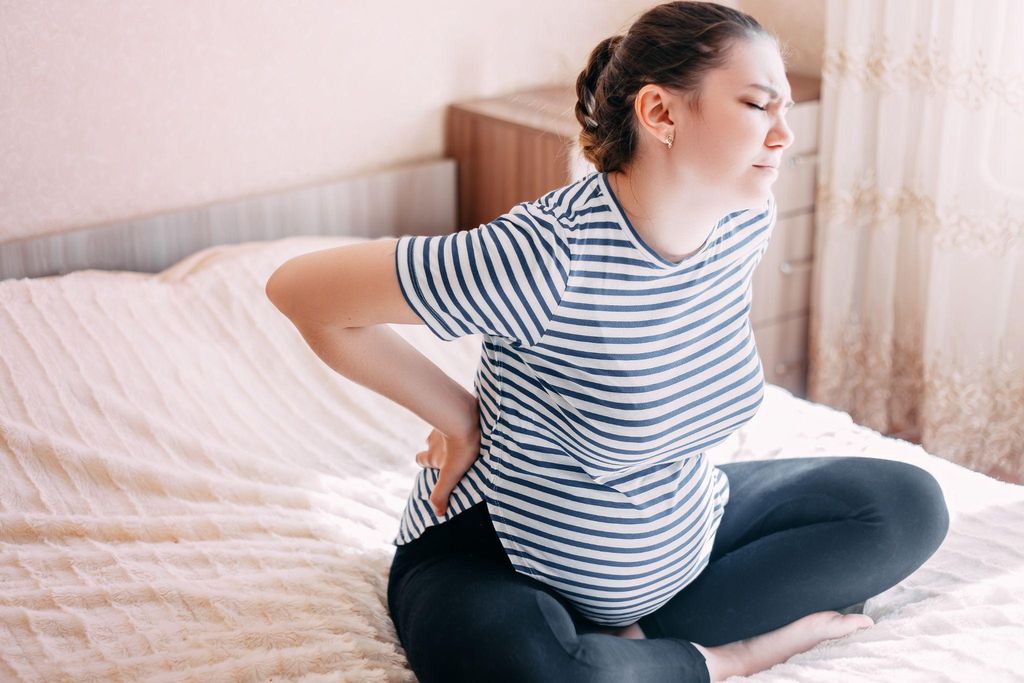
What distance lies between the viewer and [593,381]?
1.09 metres

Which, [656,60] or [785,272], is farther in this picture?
[785,272]

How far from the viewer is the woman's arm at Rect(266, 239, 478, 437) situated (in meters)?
1.06

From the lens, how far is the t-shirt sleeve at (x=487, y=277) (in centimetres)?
103

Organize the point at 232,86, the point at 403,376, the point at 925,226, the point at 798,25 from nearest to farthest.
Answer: the point at 403,376, the point at 232,86, the point at 925,226, the point at 798,25

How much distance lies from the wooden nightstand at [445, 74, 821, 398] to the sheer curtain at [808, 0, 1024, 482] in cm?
5

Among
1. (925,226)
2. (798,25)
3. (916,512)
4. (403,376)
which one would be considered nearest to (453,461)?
(403,376)

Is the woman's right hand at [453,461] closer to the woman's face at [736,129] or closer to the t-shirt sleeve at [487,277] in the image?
the t-shirt sleeve at [487,277]

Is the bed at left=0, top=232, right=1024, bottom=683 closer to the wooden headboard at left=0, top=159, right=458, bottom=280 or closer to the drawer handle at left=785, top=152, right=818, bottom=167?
the wooden headboard at left=0, top=159, right=458, bottom=280

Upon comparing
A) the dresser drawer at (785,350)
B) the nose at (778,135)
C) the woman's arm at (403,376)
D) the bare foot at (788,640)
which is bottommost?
the dresser drawer at (785,350)

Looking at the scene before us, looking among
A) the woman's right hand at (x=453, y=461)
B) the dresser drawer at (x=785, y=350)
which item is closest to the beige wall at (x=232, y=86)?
the dresser drawer at (x=785, y=350)

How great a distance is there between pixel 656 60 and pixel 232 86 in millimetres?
1255

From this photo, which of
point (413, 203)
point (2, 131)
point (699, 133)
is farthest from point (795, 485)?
point (2, 131)

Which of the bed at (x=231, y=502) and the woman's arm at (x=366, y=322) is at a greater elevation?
the woman's arm at (x=366, y=322)

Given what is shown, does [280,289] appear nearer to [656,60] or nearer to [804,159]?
[656,60]
